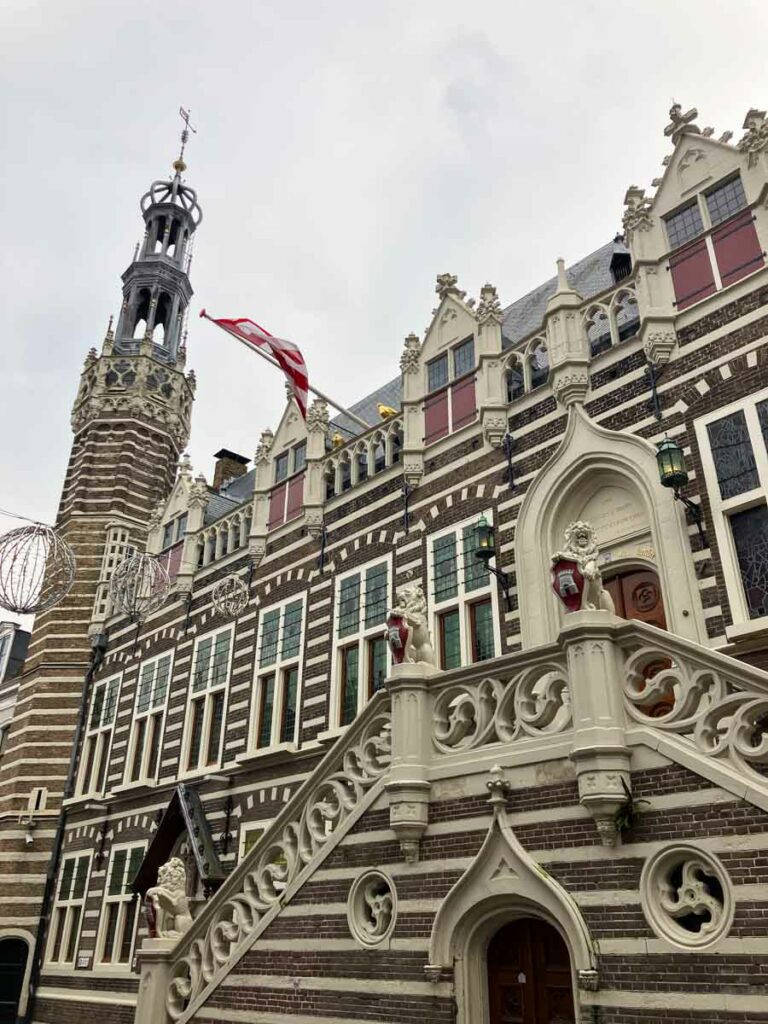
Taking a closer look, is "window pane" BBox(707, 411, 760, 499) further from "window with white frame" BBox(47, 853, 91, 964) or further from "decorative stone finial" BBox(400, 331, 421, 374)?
"window with white frame" BBox(47, 853, 91, 964)

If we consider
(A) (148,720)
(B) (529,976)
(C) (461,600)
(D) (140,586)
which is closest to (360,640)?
(C) (461,600)

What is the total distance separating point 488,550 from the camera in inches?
539

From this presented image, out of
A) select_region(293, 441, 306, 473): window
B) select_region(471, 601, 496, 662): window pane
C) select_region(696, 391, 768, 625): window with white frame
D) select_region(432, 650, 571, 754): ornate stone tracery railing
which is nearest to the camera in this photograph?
select_region(432, 650, 571, 754): ornate stone tracery railing

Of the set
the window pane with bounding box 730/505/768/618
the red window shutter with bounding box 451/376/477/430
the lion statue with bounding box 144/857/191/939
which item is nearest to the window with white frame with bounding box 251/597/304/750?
the red window shutter with bounding box 451/376/477/430

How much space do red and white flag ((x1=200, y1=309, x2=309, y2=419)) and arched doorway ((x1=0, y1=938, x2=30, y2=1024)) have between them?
17.0m

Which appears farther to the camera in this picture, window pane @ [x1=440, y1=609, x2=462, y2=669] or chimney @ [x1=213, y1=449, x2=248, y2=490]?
chimney @ [x1=213, y1=449, x2=248, y2=490]

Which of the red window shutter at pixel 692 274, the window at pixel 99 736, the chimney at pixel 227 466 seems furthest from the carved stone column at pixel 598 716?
the chimney at pixel 227 466

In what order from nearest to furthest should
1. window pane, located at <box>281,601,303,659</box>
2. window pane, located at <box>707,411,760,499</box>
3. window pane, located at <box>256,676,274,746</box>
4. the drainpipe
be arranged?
1. window pane, located at <box>707,411,760,499</box>
2. window pane, located at <box>256,676,274,746</box>
3. window pane, located at <box>281,601,303,659</box>
4. the drainpipe

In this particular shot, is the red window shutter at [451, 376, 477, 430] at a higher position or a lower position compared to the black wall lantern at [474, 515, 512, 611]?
higher

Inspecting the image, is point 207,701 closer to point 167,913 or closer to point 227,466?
point 167,913

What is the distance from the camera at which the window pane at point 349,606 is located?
54.9 ft

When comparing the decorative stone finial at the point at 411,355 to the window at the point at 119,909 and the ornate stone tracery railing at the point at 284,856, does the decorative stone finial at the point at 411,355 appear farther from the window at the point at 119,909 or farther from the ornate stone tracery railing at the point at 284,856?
the window at the point at 119,909

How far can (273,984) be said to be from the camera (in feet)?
29.7

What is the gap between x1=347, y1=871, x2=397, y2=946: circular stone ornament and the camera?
27.4ft
